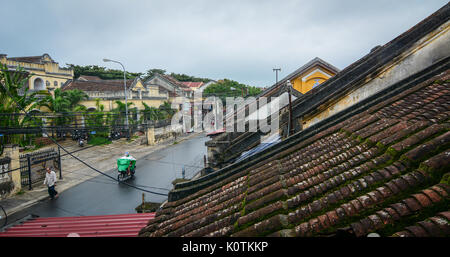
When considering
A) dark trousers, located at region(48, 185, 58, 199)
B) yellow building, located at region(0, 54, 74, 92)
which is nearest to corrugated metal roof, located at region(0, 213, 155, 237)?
dark trousers, located at region(48, 185, 58, 199)

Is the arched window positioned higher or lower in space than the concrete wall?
higher

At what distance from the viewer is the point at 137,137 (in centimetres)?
2923

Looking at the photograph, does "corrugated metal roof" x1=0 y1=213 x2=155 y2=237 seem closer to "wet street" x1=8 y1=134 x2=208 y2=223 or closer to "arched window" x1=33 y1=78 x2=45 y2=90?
"wet street" x1=8 y1=134 x2=208 y2=223

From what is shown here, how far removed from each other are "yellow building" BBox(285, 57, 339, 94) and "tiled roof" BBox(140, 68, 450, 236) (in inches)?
380

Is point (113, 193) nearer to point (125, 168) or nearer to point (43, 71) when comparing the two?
point (125, 168)

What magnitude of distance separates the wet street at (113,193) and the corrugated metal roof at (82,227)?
10.2 feet

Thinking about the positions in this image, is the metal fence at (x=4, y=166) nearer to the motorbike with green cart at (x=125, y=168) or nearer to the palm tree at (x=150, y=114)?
the motorbike with green cart at (x=125, y=168)

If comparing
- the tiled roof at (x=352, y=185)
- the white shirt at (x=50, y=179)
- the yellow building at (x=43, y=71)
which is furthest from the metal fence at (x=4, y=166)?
the yellow building at (x=43, y=71)

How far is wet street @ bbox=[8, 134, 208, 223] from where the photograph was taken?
1152cm

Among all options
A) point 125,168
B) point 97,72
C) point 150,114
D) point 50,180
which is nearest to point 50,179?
point 50,180

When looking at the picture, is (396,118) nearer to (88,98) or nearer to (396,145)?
(396,145)

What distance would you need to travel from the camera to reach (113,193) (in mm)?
13773

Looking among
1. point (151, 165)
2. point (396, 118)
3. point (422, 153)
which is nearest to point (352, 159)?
point (422, 153)
